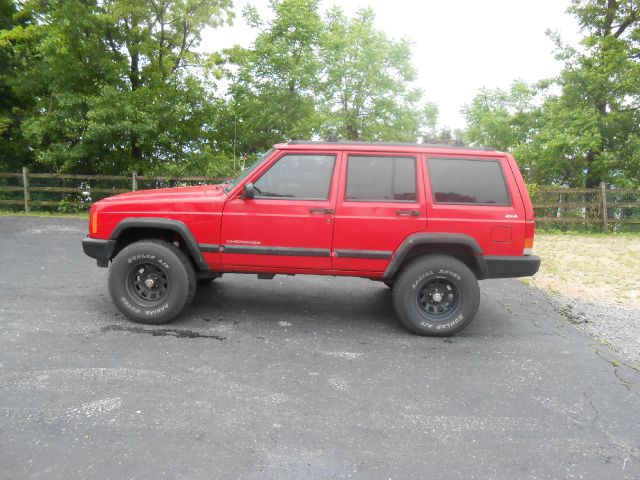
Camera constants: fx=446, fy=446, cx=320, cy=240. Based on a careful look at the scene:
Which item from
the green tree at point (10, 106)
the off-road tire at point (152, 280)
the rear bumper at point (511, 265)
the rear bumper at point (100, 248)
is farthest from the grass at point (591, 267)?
the green tree at point (10, 106)

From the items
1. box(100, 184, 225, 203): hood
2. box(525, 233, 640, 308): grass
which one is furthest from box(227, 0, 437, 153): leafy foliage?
box(100, 184, 225, 203): hood

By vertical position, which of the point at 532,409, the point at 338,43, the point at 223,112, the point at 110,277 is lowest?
the point at 532,409

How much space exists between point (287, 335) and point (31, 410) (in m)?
2.23

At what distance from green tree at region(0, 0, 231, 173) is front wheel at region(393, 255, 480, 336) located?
12996 mm

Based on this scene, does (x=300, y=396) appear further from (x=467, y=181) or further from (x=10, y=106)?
(x=10, y=106)

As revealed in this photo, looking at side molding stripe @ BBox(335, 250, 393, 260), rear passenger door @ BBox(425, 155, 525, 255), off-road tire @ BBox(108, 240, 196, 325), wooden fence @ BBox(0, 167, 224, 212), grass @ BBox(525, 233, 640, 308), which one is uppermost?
wooden fence @ BBox(0, 167, 224, 212)

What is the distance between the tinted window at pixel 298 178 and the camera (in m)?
4.66

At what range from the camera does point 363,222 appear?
4.56 m

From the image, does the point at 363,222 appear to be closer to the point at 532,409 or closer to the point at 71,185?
the point at 532,409

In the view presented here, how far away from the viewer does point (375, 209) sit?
457 cm

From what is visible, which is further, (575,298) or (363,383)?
(575,298)

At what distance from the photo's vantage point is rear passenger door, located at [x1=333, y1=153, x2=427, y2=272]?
4.55 metres

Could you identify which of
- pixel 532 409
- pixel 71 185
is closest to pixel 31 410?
pixel 532 409

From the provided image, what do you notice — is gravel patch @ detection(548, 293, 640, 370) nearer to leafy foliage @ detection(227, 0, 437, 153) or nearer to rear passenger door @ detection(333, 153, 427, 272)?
rear passenger door @ detection(333, 153, 427, 272)
